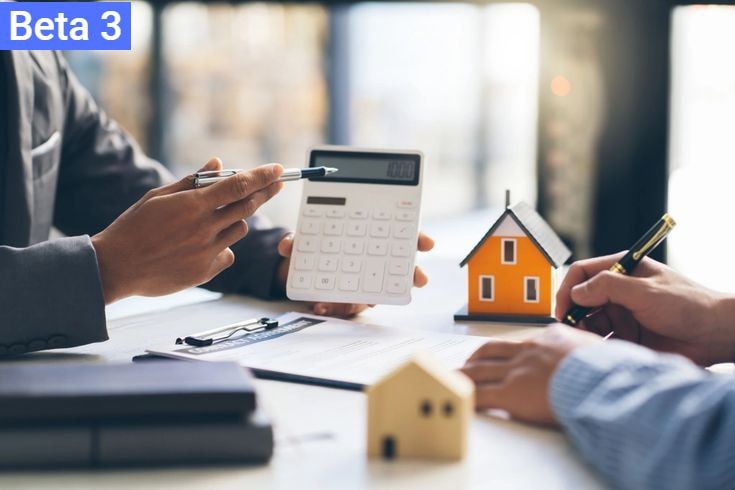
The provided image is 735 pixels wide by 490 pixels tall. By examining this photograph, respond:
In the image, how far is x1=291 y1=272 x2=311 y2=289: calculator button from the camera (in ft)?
4.21

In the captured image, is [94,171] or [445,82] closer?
[94,171]

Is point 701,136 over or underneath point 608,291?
over

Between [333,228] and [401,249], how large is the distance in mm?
109

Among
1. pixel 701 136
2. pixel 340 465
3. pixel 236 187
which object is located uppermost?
pixel 701 136

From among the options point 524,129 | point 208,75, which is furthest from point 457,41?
point 208,75

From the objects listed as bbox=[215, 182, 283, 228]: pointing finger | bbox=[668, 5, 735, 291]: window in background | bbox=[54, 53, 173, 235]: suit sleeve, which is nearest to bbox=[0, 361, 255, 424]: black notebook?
bbox=[215, 182, 283, 228]: pointing finger

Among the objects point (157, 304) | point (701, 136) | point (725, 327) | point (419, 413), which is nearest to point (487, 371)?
point (419, 413)

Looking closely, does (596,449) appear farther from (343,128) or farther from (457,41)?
(457,41)

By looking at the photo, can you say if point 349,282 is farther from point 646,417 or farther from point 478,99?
point 478,99

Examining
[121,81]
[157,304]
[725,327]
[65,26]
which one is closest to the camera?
[725,327]

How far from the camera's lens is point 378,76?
514 cm

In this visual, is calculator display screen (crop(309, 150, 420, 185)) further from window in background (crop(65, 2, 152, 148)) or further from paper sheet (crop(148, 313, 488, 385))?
window in background (crop(65, 2, 152, 148))

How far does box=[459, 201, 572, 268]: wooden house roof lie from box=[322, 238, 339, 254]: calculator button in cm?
19

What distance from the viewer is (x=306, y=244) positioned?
1312 mm
